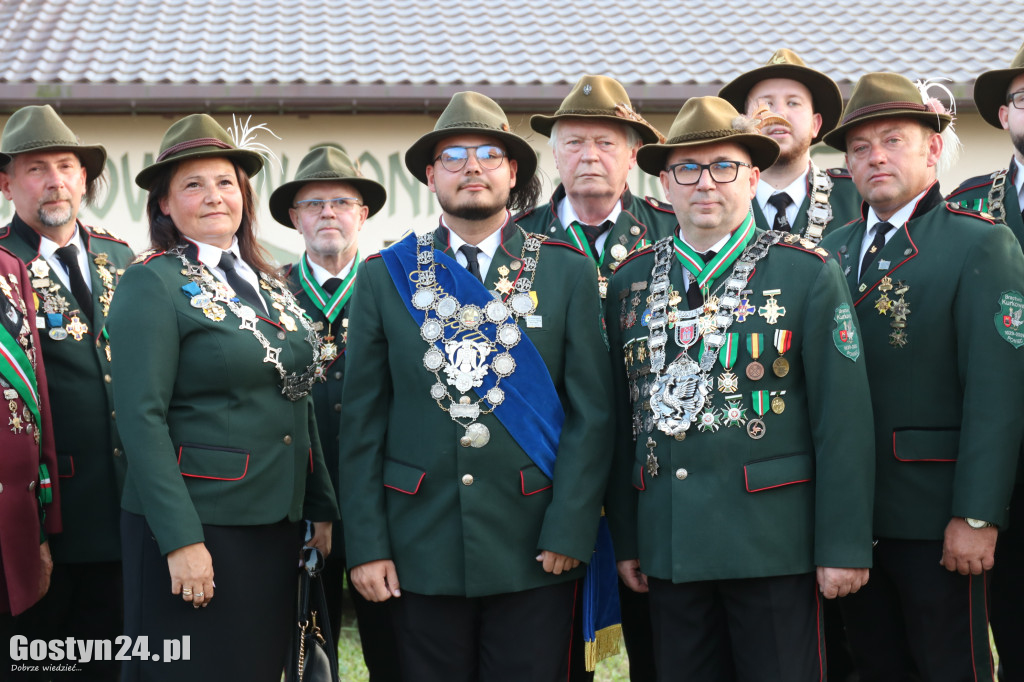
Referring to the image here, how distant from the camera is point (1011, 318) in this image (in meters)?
3.40

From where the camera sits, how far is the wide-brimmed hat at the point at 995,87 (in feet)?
13.3

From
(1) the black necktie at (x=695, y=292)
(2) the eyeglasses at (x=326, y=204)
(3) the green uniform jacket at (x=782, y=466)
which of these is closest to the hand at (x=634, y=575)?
(3) the green uniform jacket at (x=782, y=466)

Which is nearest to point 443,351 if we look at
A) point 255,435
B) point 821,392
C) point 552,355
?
point 552,355

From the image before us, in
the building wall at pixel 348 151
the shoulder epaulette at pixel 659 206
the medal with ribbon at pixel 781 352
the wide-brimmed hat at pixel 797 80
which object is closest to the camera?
the medal with ribbon at pixel 781 352

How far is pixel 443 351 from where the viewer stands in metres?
3.52

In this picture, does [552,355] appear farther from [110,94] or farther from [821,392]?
[110,94]

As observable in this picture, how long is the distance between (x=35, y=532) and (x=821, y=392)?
2.85 metres

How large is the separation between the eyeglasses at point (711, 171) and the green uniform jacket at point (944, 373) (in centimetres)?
65

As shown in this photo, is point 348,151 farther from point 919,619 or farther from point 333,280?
point 919,619

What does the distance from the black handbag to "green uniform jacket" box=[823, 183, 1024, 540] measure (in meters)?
1.96

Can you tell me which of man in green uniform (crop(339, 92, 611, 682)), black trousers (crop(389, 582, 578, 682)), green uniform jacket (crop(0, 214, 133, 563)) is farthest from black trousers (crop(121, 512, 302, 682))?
green uniform jacket (crop(0, 214, 133, 563))

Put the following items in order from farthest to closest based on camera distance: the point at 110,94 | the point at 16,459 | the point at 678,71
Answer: the point at 678,71, the point at 110,94, the point at 16,459

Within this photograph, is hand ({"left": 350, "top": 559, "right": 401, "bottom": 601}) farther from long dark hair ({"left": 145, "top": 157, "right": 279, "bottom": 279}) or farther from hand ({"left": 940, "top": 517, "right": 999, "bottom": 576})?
hand ({"left": 940, "top": 517, "right": 999, "bottom": 576})

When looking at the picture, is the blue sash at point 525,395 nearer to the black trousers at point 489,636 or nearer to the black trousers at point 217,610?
the black trousers at point 489,636
